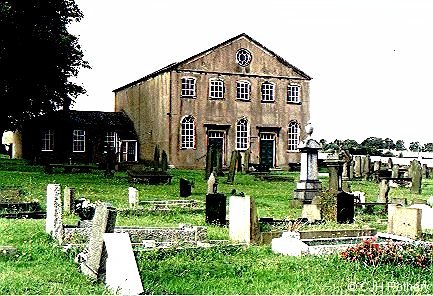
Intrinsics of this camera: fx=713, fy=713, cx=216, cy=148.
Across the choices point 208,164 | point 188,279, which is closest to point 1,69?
point 208,164

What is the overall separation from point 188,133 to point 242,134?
365 centimetres

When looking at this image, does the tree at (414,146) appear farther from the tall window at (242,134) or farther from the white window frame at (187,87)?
the white window frame at (187,87)

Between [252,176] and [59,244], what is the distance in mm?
24685

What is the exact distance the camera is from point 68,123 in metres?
46.3

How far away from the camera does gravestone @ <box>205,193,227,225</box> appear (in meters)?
16.2

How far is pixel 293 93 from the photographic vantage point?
4706cm

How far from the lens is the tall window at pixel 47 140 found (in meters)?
45.7

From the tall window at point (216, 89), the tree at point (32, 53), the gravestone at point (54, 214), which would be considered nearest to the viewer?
the gravestone at point (54, 214)

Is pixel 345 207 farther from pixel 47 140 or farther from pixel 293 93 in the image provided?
pixel 47 140

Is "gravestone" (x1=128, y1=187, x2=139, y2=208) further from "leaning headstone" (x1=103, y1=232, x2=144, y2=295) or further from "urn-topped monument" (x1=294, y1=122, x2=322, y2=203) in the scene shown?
"leaning headstone" (x1=103, y1=232, x2=144, y2=295)

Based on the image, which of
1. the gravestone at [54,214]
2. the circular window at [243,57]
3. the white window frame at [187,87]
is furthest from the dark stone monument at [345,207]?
the circular window at [243,57]

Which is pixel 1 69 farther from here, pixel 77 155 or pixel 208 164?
pixel 77 155

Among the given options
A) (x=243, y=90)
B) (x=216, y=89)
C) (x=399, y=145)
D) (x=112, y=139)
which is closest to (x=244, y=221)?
(x=216, y=89)

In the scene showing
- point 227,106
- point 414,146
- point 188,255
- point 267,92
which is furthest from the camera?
point 414,146
